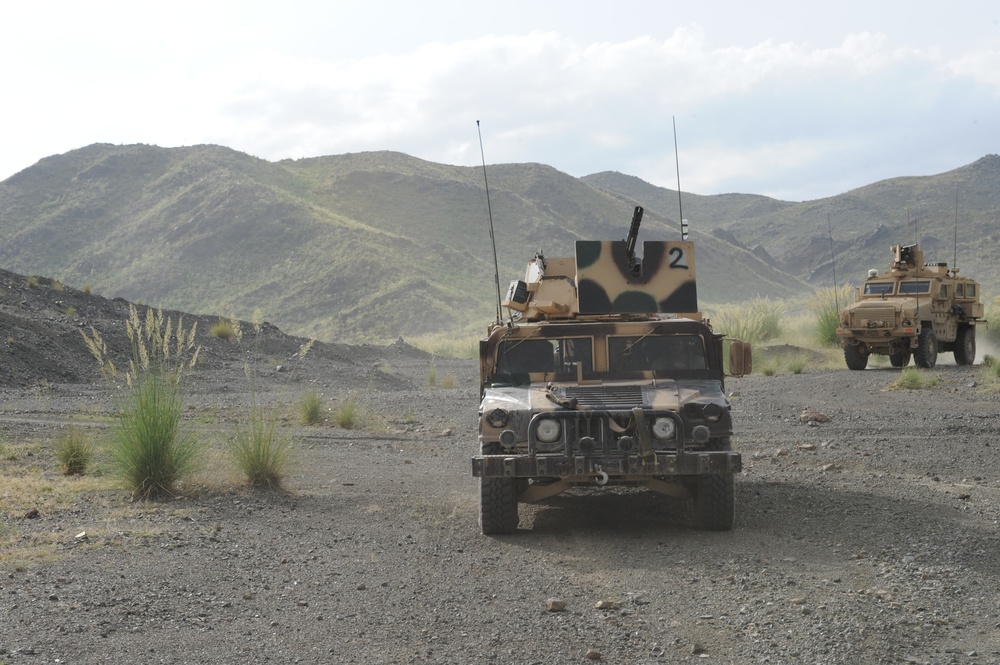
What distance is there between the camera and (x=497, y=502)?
788cm

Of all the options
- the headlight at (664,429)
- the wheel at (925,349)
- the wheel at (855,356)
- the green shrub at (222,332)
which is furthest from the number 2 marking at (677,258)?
the green shrub at (222,332)

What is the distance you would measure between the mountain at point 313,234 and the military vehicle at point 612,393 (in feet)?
147

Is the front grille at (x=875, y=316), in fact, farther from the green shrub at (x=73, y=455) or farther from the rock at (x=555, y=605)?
the rock at (x=555, y=605)

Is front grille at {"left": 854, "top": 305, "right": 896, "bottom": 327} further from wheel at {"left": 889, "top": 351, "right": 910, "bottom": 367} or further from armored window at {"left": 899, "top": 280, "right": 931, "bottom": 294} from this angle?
armored window at {"left": 899, "top": 280, "right": 931, "bottom": 294}

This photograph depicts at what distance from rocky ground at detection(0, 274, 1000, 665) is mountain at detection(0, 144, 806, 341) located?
4376cm

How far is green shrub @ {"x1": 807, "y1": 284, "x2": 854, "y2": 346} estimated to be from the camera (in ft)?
96.5

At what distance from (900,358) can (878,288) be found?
163 centimetres

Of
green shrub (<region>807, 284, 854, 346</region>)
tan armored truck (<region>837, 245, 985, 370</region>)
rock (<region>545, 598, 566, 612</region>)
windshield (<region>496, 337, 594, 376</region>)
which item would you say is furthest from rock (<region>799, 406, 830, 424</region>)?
green shrub (<region>807, 284, 854, 346</region>)

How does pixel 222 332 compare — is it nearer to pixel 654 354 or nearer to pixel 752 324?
pixel 752 324

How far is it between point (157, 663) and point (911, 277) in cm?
2176

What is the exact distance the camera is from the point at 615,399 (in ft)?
25.7

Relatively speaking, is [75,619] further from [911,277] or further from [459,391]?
[911,277]

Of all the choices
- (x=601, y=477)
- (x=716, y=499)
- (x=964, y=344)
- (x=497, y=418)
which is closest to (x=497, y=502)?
(x=497, y=418)

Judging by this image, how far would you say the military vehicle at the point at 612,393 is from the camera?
7.48 metres
